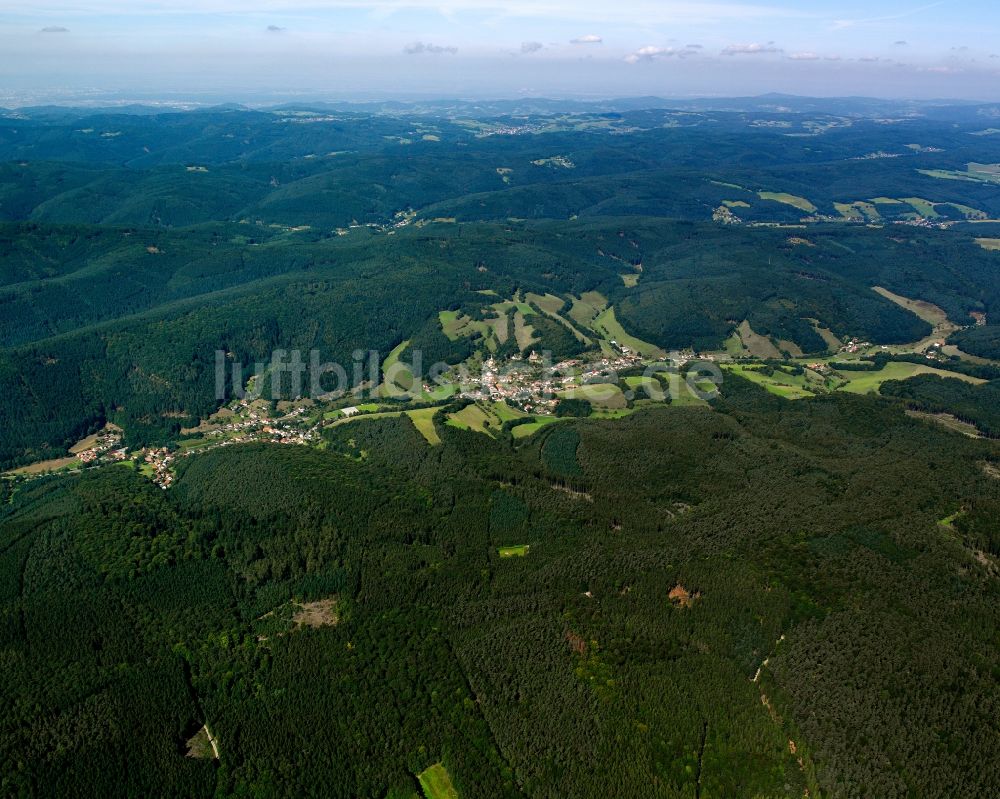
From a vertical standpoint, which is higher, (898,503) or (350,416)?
(898,503)

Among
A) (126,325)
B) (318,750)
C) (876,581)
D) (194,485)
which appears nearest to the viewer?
(318,750)

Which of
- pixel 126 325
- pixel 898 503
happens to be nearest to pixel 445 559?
pixel 898 503

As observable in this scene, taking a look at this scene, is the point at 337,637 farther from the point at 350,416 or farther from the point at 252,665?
the point at 350,416

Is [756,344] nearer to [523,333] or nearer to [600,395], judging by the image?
[523,333]

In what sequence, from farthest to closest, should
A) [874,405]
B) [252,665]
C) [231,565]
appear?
1. [874,405]
2. [231,565]
3. [252,665]

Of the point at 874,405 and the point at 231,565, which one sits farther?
the point at 874,405

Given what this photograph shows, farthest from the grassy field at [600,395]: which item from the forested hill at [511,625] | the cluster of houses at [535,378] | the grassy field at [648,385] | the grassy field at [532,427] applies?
the forested hill at [511,625]

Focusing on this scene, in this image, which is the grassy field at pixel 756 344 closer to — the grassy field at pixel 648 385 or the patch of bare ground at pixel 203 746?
the grassy field at pixel 648 385

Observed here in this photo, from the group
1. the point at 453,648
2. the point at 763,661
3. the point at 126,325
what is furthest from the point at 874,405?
the point at 126,325
